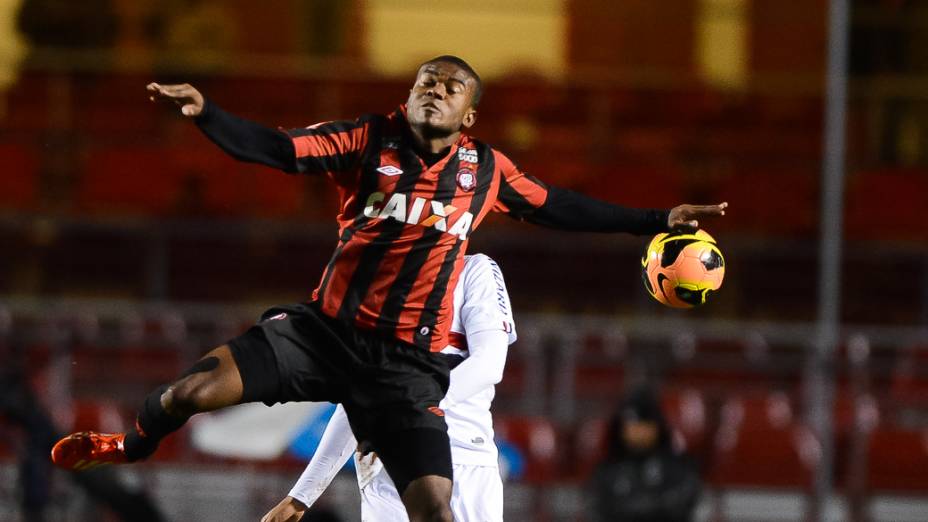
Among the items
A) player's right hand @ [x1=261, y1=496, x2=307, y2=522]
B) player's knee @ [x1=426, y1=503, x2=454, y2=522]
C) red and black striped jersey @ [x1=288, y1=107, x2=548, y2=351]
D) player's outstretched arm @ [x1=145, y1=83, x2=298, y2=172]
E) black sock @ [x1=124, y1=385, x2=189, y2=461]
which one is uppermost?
player's outstretched arm @ [x1=145, y1=83, x2=298, y2=172]

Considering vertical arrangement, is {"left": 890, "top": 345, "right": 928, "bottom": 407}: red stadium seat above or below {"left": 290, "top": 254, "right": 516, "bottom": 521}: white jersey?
below

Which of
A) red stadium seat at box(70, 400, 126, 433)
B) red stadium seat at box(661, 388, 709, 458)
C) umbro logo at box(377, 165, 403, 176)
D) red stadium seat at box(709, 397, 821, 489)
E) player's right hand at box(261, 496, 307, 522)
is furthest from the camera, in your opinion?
red stadium seat at box(661, 388, 709, 458)

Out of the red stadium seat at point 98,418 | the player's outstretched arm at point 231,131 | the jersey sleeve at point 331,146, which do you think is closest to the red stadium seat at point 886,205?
→ the red stadium seat at point 98,418

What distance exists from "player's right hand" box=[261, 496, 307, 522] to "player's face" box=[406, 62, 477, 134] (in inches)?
53.5

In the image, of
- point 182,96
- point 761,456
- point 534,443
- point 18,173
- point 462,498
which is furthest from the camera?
point 18,173

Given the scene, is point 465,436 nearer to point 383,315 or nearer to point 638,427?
point 383,315

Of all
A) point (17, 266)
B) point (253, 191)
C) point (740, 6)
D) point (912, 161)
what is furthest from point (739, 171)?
point (17, 266)

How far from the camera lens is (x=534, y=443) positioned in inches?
329

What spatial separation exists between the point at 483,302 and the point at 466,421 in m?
0.42

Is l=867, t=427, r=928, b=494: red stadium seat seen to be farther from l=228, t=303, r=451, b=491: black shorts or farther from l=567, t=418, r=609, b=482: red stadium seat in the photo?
l=228, t=303, r=451, b=491: black shorts

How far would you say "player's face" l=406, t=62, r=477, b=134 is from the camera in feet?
14.5

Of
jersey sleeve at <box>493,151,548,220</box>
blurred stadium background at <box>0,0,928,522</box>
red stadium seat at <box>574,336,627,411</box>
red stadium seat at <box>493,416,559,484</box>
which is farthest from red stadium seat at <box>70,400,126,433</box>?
jersey sleeve at <box>493,151,548,220</box>

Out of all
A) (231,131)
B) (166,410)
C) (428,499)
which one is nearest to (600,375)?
(428,499)

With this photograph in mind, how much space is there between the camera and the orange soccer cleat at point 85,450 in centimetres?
449
